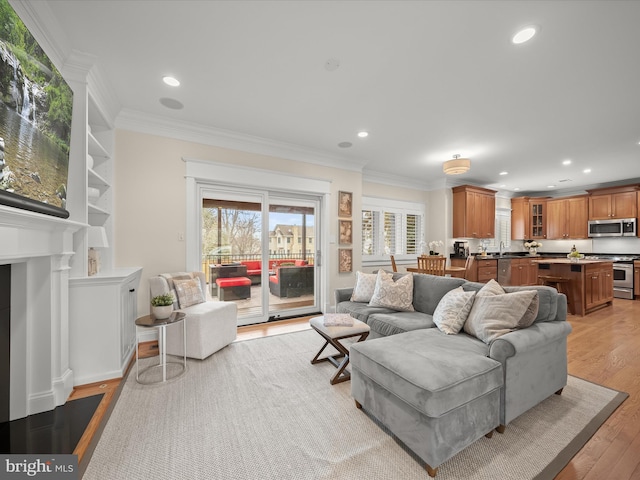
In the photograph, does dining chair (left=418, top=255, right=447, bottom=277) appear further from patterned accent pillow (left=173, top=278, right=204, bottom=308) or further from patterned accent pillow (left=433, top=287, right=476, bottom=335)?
patterned accent pillow (left=173, top=278, right=204, bottom=308)

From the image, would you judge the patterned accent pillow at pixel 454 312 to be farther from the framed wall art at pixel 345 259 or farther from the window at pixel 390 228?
the window at pixel 390 228

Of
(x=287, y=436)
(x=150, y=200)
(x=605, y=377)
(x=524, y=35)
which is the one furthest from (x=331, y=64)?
(x=605, y=377)

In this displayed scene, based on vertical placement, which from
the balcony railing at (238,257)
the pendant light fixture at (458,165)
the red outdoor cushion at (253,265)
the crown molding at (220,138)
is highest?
the crown molding at (220,138)

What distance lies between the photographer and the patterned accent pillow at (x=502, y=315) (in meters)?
2.01

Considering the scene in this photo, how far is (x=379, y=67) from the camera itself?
2348 mm

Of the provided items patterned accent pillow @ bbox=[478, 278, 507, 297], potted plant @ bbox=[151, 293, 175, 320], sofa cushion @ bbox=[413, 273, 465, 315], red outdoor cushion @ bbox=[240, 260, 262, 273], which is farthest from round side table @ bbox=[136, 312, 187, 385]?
patterned accent pillow @ bbox=[478, 278, 507, 297]

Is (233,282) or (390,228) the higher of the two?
(390,228)

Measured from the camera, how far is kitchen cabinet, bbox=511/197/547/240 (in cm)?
764

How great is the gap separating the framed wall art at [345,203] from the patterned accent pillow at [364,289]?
5.23ft

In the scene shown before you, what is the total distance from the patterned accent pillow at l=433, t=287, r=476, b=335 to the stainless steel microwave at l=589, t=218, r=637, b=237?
6930mm

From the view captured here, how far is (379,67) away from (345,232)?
290 centimetres

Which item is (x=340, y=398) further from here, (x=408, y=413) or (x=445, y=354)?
(x=445, y=354)

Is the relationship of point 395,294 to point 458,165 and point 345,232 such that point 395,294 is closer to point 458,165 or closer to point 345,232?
point 345,232

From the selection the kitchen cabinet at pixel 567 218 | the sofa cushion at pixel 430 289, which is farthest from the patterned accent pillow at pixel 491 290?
the kitchen cabinet at pixel 567 218
